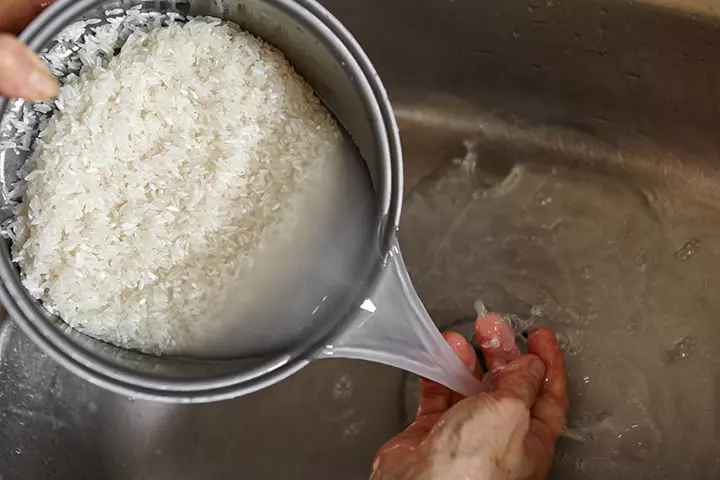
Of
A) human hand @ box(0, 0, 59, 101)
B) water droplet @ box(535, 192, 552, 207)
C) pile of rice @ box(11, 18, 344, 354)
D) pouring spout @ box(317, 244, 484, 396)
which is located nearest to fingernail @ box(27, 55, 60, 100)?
human hand @ box(0, 0, 59, 101)

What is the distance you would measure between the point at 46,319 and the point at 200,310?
119 millimetres

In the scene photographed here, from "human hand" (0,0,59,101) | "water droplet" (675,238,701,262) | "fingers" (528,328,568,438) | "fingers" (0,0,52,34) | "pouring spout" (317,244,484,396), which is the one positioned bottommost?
"fingers" (528,328,568,438)

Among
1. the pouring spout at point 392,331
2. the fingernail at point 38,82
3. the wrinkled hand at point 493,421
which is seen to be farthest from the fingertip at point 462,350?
the fingernail at point 38,82

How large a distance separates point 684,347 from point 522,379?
0.85 feet

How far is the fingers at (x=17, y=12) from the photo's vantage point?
1.85 feet

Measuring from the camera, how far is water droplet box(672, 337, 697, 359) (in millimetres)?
815

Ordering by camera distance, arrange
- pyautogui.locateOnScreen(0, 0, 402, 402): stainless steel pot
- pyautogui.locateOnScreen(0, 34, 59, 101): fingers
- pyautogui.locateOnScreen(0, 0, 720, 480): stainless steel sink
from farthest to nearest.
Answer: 1. pyautogui.locateOnScreen(0, 0, 720, 480): stainless steel sink
2. pyautogui.locateOnScreen(0, 0, 402, 402): stainless steel pot
3. pyautogui.locateOnScreen(0, 34, 59, 101): fingers

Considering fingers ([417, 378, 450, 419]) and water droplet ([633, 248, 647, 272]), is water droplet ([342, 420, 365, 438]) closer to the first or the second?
fingers ([417, 378, 450, 419])

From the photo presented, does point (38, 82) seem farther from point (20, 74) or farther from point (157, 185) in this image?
point (157, 185)

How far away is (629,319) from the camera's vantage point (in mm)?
828

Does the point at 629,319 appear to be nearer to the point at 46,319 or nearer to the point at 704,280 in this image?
the point at 704,280

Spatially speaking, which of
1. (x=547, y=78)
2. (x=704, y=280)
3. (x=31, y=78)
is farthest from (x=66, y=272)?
(x=704, y=280)

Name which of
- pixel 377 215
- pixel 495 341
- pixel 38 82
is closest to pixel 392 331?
pixel 377 215

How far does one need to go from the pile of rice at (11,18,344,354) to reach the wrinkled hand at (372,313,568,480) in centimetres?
21
